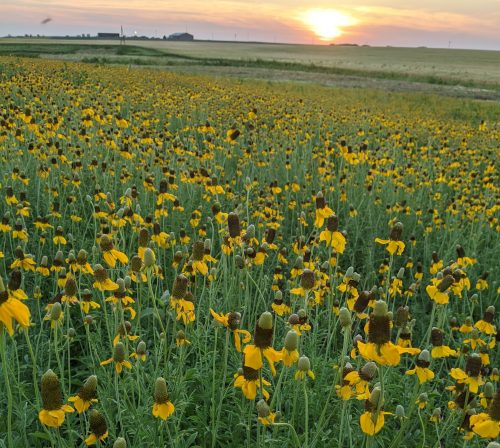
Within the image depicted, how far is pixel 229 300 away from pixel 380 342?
69.5 inches

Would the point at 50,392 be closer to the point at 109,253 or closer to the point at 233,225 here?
the point at 109,253

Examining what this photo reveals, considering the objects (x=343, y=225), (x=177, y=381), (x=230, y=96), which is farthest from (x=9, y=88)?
(x=177, y=381)

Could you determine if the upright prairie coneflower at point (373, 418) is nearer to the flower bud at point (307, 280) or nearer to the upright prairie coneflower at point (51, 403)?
the flower bud at point (307, 280)

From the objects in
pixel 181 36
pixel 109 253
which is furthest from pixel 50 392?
pixel 181 36

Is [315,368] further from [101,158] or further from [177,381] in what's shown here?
[101,158]

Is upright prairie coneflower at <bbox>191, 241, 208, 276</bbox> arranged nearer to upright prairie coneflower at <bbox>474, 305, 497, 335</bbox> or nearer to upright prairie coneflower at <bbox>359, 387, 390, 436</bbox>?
upright prairie coneflower at <bbox>359, 387, 390, 436</bbox>

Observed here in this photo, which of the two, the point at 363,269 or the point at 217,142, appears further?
the point at 217,142

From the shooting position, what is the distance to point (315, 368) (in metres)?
2.79

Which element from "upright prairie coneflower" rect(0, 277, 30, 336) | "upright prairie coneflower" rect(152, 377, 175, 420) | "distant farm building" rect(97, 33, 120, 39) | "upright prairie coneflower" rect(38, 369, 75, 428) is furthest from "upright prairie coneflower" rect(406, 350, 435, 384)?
"distant farm building" rect(97, 33, 120, 39)

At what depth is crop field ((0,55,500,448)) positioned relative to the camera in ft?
6.21

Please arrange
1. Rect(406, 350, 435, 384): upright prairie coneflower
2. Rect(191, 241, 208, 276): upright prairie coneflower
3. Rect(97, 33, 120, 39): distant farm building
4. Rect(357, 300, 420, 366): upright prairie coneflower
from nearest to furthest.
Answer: Rect(357, 300, 420, 366): upright prairie coneflower → Rect(406, 350, 435, 384): upright prairie coneflower → Rect(191, 241, 208, 276): upright prairie coneflower → Rect(97, 33, 120, 39): distant farm building

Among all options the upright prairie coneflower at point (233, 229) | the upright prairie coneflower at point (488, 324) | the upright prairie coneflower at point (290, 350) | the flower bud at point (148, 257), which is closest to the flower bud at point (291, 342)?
the upright prairie coneflower at point (290, 350)

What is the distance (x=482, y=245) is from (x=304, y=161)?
2.69m

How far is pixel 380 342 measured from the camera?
1.46 m
